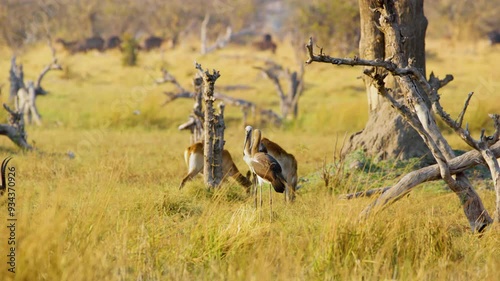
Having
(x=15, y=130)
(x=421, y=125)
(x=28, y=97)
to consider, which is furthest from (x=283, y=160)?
(x=28, y=97)

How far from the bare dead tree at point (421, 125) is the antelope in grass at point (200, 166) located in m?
2.83

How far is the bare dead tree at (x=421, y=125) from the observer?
534 cm

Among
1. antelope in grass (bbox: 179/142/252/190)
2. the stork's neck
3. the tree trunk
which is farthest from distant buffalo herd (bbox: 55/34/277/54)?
the stork's neck

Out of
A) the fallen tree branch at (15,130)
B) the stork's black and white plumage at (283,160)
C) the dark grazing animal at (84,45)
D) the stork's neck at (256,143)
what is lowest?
the dark grazing animal at (84,45)

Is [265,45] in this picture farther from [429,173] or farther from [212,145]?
[429,173]

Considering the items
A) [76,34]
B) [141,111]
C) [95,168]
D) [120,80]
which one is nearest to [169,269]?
[95,168]

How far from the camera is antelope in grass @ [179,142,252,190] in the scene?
830 centimetres

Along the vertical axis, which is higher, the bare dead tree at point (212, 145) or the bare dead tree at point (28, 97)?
the bare dead tree at point (212, 145)

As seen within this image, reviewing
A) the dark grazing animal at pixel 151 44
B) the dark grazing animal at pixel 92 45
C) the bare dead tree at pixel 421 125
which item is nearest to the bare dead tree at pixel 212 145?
the bare dead tree at pixel 421 125

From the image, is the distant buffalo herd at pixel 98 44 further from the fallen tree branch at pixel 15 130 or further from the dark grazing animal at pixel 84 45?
the fallen tree branch at pixel 15 130

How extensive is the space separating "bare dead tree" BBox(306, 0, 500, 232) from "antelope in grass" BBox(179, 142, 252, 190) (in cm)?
283

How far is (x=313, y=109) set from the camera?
746 inches

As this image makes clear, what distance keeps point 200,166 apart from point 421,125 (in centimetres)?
335

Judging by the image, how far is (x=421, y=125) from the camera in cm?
558
